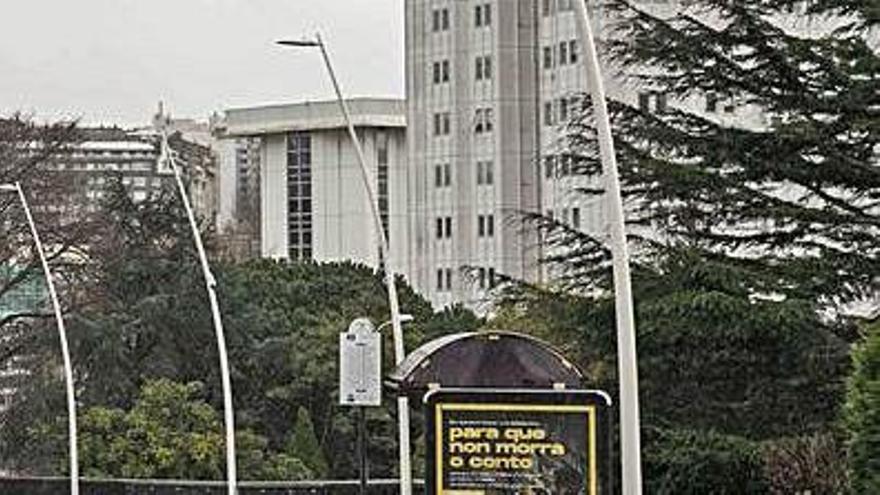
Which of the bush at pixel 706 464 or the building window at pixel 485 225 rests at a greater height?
the building window at pixel 485 225

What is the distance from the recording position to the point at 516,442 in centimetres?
1828

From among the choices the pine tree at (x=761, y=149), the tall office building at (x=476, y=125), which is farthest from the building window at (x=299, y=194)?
the pine tree at (x=761, y=149)

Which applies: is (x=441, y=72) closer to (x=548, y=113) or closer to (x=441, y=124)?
(x=441, y=124)

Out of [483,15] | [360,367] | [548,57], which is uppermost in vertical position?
[483,15]

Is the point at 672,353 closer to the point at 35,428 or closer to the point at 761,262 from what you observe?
the point at 761,262

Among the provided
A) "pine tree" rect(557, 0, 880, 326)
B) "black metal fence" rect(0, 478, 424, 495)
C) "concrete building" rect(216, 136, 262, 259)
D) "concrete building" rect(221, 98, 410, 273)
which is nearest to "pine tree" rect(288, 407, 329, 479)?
"black metal fence" rect(0, 478, 424, 495)

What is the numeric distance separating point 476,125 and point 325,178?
99.9ft

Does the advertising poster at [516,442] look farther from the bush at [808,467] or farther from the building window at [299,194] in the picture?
the building window at [299,194]

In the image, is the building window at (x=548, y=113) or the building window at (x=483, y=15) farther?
the building window at (x=483, y=15)

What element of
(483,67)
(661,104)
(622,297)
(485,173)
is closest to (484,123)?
(485,173)

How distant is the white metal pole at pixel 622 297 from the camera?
1731 cm

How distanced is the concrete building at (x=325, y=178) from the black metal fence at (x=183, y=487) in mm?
70546

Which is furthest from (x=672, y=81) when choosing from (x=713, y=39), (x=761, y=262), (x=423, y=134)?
(x=423, y=134)

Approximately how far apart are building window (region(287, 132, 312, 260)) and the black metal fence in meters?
78.9
